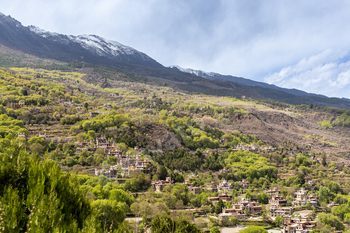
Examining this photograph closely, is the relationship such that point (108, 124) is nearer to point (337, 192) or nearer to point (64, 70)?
point (337, 192)

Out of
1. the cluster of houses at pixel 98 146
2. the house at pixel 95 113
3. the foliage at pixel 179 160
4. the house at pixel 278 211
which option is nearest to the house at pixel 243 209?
the house at pixel 278 211

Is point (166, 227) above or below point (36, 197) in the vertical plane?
below

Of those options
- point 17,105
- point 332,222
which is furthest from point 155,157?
point 17,105

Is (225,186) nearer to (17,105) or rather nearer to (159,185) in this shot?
Result: (159,185)

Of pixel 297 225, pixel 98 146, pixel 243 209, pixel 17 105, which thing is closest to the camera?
pixel 297 225

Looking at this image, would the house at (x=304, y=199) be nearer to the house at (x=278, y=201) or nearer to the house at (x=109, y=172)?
the house at (x=278, y=201)

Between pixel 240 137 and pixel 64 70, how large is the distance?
108060mm

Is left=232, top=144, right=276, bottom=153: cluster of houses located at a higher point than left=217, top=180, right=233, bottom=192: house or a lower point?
higher

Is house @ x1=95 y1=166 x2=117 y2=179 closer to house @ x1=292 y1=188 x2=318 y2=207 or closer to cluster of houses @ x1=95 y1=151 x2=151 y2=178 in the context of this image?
cluster of houses @ x1=95 y1=151 x2=151 y2=178

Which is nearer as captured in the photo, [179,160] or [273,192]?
[273,192]

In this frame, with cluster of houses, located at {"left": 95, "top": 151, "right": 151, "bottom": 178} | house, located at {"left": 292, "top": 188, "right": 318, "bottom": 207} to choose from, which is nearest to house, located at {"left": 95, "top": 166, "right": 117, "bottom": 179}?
cluster of houses, located at {"left": 95, "top": 151, "right": 151, "bottom": 178}

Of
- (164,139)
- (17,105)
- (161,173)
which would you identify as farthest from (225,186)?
(17,105)

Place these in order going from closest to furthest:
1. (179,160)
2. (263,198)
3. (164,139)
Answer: (263,198) → (179,160) → (164,139)

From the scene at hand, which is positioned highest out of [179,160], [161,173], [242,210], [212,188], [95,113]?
[95,113]
